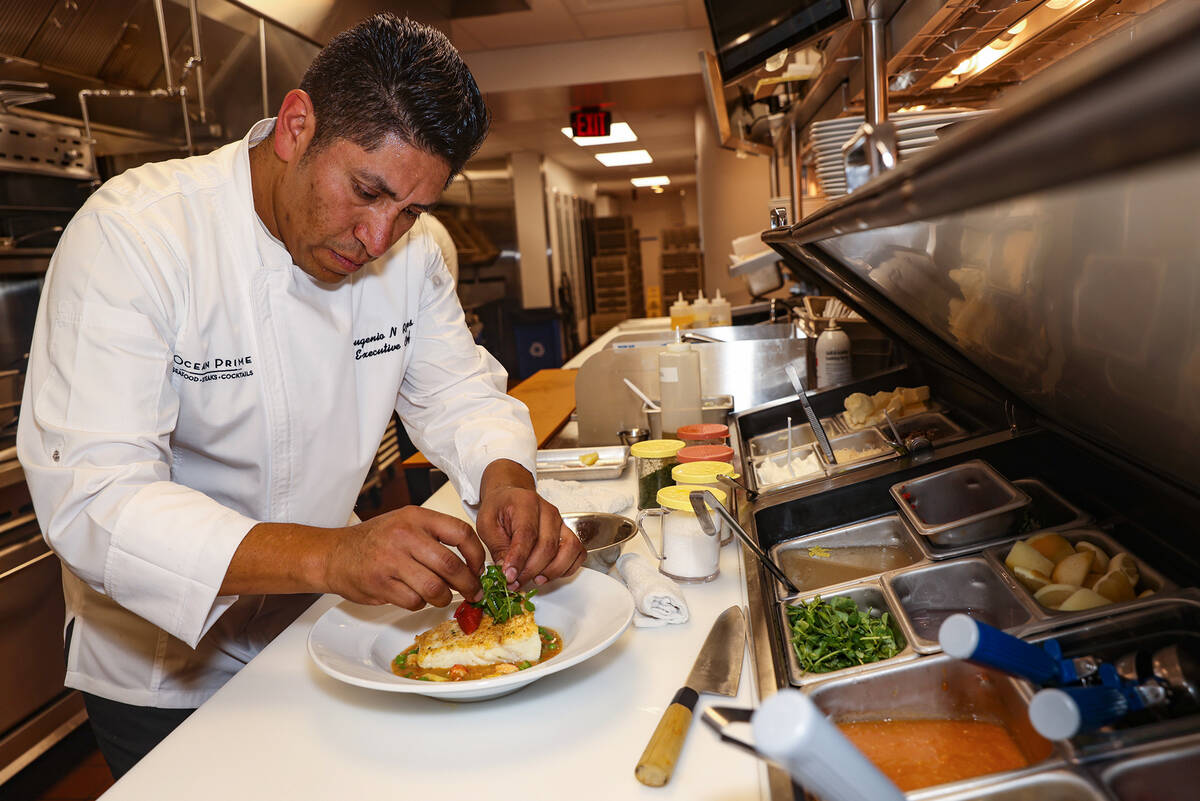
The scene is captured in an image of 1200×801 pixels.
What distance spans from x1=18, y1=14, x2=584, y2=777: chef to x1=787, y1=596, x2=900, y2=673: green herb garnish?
1.16 ft

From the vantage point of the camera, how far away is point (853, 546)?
1.58m

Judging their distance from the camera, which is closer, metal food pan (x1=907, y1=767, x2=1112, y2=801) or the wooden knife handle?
metal food pan (x1=907, y1=767, x2=1112, y2=801)

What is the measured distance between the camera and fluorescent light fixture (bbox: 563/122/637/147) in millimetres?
9565

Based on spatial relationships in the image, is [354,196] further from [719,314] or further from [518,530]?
[719,314]

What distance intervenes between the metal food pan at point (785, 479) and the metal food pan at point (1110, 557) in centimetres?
55

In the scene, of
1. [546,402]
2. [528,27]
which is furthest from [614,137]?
[546,402]

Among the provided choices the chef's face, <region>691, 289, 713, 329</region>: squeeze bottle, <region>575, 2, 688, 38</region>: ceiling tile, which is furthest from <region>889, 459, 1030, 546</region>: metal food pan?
<region>575, 2, 688, 38</region>: ceiling tile

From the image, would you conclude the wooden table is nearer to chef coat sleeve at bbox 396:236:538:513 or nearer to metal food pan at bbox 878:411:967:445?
chef coat sleeve at bbox 396:236:538:513

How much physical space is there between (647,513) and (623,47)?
5705 mm

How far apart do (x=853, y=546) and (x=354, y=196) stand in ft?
3.51

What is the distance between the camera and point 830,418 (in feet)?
8.01

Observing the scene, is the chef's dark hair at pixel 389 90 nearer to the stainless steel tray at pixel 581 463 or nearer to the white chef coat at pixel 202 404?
the white chef coat at pixel 202 404

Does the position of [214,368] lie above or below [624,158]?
below

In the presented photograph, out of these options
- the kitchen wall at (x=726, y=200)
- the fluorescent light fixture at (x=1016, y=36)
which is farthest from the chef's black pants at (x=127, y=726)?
the kitchen wall at (x=726, y=200)
